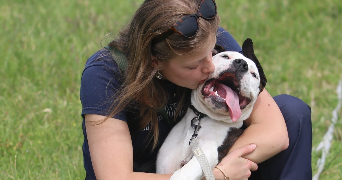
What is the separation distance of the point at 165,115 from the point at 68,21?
3132 millimetres

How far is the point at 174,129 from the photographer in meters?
2.87

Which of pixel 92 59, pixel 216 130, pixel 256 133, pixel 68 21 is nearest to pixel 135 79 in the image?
pixel 92 59

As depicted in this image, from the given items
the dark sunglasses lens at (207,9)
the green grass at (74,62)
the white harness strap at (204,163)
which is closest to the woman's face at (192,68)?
the dark sunglasses lens at (207,9)

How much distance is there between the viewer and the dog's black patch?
2719 mm

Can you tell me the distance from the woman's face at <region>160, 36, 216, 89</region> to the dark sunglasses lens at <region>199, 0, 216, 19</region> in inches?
4.4

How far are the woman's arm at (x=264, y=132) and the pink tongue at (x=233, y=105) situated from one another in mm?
203

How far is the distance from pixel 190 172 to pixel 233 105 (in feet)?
1.38

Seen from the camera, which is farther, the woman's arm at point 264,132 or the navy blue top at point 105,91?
the woman's arm at point 264,132

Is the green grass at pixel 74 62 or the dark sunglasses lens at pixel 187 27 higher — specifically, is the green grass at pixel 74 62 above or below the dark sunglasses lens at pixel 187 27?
below

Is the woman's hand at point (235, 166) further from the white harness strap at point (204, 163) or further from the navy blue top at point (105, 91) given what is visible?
the navy blue top at point (105, 91)

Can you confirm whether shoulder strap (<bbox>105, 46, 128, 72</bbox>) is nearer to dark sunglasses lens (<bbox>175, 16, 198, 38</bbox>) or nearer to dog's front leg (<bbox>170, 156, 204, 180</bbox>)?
dark sunglasses lens (<bbox>175, 16, 198, 38</bbox>)

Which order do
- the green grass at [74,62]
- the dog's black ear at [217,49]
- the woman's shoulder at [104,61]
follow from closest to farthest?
the woman's shoulder at [104,61]
the dog's black ear at [217,49]
the green grass at [74,62]

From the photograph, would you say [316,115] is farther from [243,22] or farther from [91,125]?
[91,125]

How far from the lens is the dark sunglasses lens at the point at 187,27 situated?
2.43 m
